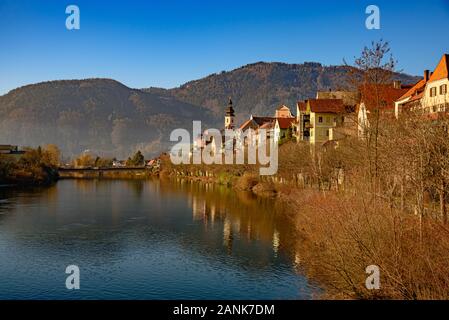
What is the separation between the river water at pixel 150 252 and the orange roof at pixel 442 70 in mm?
13815

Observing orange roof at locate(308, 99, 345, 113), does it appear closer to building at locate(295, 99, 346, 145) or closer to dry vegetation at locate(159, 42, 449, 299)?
building at locate(295, 99, 346, 145)

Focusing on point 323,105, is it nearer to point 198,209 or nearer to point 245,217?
point 198,209

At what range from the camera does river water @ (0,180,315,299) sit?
18.7 meters

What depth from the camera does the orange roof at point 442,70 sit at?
1320 inches

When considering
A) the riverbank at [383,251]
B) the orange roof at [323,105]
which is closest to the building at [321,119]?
the orange roof at [323,105]

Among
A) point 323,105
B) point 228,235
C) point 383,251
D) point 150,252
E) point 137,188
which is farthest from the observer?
point 137,188

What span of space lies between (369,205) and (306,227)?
1138 cm

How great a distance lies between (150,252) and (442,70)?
22712mm

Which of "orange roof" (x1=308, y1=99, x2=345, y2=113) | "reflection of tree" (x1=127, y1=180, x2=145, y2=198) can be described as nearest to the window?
"orange roof" (x1=308, y1=99, x2=345, y2=113)

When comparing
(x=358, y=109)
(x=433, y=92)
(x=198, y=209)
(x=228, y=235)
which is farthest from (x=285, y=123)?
(x=228, y=235)

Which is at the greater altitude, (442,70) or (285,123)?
(442,70)

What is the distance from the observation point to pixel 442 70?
34188 millimetres

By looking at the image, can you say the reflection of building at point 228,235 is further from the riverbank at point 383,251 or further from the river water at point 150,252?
the riverbank at point 383,251
